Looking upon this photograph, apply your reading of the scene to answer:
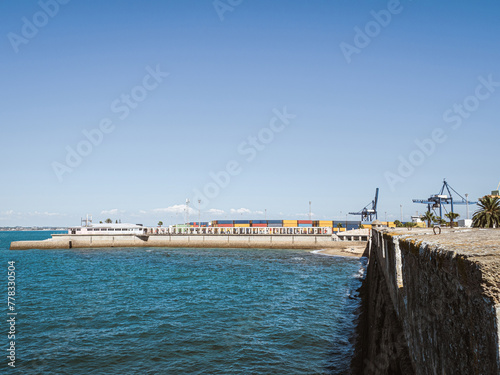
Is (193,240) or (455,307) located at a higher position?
(455,307)

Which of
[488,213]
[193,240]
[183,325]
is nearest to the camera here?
[183,325]

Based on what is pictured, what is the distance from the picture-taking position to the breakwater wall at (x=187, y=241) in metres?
91.0

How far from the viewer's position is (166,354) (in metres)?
17.8

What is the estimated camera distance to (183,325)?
22.6 m

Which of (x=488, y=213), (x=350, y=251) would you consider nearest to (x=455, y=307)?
(x=488, y=213)

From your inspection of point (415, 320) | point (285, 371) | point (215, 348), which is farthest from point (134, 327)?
point (415, 320)

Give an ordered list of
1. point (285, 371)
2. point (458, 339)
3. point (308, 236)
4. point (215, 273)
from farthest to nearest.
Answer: point (308, 236)
point (215, 273)
point (285, 371)
point (458, 339)

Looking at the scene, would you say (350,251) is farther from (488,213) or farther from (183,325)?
(183,325)

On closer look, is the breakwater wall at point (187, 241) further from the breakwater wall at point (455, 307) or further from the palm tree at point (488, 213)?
the breakwater wall at point (455, 307)

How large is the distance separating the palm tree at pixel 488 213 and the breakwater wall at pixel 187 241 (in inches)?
1698

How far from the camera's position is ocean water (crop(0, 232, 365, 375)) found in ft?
55.3

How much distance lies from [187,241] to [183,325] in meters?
76.2

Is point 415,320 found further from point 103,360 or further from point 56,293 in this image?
point 56,293

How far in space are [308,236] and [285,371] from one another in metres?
76.5
